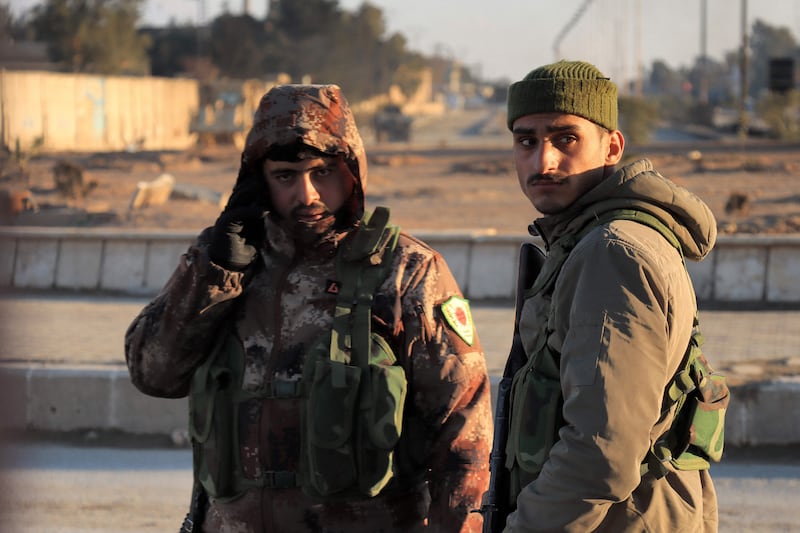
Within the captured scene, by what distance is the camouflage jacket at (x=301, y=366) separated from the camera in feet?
9.29

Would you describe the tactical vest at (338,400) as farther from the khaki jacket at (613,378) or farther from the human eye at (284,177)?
the khaki jacket at (613,378)

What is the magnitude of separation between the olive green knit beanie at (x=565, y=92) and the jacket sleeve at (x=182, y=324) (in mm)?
853

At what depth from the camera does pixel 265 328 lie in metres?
2.93

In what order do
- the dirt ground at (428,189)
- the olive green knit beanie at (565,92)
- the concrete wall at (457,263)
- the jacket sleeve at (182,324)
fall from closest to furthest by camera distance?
1. the olive green knit beanie at (565,92)
2. the jacket sleeve at (182,324)
3. the concrete wall at (457,263)
4. the dirt ground at (428,189)

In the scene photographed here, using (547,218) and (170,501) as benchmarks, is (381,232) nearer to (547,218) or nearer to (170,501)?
(547,218)

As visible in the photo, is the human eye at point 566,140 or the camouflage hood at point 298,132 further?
the camouflage hood at point 298,132

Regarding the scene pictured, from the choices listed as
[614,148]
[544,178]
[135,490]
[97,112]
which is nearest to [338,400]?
[544,178]

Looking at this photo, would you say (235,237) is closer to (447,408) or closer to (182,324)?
(182,324)

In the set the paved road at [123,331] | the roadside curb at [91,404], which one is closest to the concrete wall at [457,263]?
the paved road at [123,331]

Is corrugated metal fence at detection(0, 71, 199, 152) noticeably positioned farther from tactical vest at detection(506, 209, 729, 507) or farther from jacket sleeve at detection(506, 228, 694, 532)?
jacket sleeve at detection(506, 228, 694, 532)

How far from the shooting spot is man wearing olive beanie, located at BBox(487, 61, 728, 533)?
209cm

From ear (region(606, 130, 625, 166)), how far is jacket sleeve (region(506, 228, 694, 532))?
0.39m

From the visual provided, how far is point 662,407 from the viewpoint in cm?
228

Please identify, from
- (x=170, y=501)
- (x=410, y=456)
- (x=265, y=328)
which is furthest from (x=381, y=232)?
(x=170, y=501)
